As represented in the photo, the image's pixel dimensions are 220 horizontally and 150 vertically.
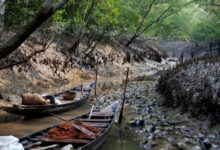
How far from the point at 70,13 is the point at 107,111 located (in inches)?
637

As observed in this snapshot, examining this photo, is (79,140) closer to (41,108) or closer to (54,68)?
(41,108)

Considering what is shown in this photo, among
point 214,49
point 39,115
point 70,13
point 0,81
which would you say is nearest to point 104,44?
point 70,13

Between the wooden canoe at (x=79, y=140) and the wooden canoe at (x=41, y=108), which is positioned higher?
the wooden canoe at (x=41, y=108)

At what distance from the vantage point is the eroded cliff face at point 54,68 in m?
13.3

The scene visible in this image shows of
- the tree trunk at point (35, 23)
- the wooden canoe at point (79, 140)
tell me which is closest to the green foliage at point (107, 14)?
the tree trunk at point (35, 23)

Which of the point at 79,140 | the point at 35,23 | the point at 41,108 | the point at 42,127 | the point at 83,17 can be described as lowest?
the point at 42,127

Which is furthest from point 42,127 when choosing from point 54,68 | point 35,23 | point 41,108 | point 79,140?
point 54,68

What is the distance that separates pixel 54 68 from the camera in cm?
1791

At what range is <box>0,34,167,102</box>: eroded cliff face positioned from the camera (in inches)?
522

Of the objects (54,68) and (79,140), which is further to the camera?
(54,68)

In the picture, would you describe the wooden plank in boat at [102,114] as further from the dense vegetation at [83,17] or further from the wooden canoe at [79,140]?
the dense vegetation at [83,17]

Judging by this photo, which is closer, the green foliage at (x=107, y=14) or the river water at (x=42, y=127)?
the river water at (x=42, y=127)

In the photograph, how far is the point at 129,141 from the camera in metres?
7.41

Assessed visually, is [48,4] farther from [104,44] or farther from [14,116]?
[104,44]
